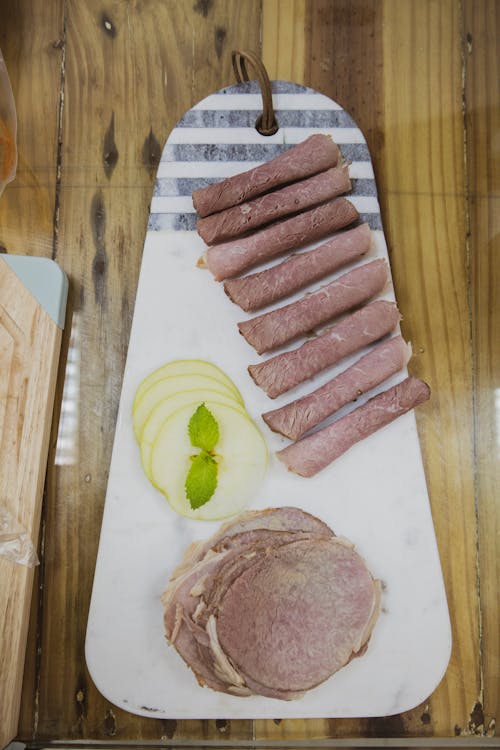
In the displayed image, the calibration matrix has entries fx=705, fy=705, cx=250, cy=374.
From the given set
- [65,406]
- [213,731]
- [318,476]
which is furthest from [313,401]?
[213,731]

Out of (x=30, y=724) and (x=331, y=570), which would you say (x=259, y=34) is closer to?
(x=331, y=570)

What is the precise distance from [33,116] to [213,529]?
1.36m

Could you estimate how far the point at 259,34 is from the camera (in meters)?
2.19

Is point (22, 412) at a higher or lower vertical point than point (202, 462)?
higher

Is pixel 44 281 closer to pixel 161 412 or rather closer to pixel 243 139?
pixel 161 412

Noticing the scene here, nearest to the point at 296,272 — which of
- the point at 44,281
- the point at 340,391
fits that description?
the point at 340,391

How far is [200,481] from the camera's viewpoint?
1.77 meters

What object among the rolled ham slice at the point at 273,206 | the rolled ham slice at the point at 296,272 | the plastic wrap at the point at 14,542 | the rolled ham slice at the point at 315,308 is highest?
the rolled ham slice at the point at 273,206

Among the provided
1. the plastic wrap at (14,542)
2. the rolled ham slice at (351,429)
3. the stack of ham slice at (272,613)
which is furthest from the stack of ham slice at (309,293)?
the plastic wrap at (14,542)

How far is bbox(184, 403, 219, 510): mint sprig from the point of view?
69.9 inches

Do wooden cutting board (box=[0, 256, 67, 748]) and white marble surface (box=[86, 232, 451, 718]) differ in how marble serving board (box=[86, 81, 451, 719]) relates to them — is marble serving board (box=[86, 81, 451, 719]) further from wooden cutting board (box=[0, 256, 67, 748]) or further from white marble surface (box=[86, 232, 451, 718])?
wooden cutting board (box=[0, 256, 67, 748])

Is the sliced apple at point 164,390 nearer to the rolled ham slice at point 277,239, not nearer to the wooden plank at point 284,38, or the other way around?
the rolled ham slice at point 277,239

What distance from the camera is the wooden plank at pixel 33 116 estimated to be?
2098 mm

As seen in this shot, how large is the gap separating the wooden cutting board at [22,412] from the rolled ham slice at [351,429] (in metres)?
0.67
